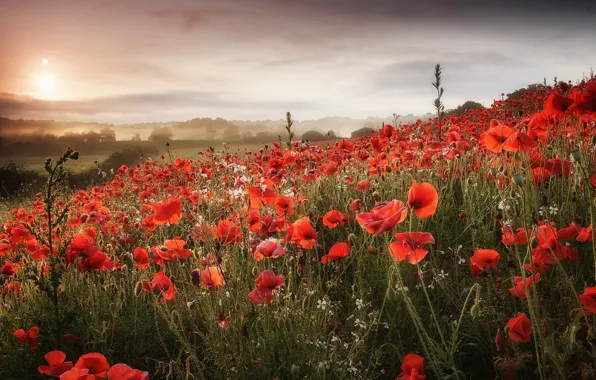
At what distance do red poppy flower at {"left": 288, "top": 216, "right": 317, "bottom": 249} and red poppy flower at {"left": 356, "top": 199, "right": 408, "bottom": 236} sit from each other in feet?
2.43

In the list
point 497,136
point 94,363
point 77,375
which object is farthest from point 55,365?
point 497,136

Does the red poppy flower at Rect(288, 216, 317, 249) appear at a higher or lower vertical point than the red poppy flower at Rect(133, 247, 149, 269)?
higher

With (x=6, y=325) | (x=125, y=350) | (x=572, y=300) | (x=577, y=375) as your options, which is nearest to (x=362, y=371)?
(x=577, y=375)

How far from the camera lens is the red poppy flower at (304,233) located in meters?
2.54

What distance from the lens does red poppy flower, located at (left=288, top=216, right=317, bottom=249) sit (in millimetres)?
2539

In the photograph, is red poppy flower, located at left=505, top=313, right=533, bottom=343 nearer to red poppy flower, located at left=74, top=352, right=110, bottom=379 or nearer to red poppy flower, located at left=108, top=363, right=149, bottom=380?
red poppy flower, located at left=108, top=363, right=149, bottom=380

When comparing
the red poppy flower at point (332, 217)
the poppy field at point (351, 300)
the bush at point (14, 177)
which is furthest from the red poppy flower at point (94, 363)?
the bush at point (14, 177)

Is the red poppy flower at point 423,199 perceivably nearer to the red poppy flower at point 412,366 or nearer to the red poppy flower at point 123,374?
the red poppy flower at point 412,366

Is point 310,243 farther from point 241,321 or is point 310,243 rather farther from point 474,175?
point 474,175

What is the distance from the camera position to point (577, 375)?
188cm

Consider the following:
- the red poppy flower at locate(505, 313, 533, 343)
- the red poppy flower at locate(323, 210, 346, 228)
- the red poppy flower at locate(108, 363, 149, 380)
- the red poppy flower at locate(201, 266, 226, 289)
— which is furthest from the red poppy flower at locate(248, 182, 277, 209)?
the red poppy flower at locate(505, 313, 533, 343)

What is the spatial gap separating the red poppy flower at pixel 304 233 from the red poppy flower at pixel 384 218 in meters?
0.74

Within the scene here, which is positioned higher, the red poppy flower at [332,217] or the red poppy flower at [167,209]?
the red poppy flower at [167,209]

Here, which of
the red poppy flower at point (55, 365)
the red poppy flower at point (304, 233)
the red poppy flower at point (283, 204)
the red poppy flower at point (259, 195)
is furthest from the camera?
the red poppy flower at point (283, 204)
